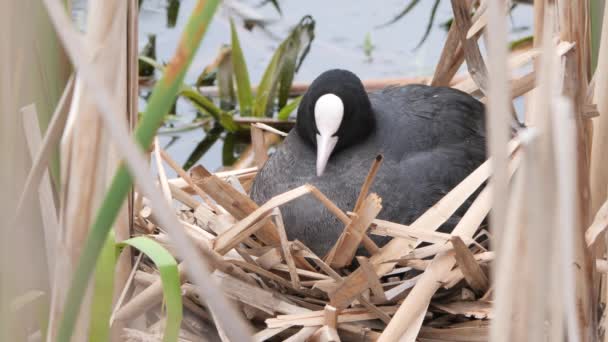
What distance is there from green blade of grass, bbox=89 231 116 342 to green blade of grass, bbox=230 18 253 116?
4.28 feet

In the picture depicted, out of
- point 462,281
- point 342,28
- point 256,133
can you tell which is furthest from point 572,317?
point 342,28

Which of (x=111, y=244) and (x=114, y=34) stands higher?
(x=114, y=34)

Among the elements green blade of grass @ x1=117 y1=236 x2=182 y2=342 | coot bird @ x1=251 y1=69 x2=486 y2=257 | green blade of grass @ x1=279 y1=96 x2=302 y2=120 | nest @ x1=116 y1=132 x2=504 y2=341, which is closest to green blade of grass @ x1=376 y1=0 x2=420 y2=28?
green blade of grass @ x1=279 y1=96 x2=302 y2=120

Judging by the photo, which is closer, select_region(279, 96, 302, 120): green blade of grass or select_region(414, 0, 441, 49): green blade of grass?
select_region(279, 96, 302, 120): green blade of grass

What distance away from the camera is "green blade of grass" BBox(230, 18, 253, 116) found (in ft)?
7.14

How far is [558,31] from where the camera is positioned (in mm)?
1320

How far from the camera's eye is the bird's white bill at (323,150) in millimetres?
1539

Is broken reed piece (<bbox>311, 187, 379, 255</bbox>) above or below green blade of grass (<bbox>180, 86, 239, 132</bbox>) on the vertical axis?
below

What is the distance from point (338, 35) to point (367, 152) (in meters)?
1.02

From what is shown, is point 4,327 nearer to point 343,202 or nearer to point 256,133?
point 343,202

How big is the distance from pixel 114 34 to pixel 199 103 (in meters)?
1.48

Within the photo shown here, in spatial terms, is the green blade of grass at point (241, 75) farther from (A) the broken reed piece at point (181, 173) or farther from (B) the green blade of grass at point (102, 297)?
(B) the green blade of grass at point (102, 297)

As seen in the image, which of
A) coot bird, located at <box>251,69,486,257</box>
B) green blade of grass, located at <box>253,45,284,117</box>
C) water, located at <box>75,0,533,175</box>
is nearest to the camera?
coot bird, located at <box>251,69,486,257</box>

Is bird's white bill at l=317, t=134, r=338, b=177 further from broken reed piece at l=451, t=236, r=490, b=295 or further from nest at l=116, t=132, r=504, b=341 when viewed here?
broken reed piece at l=451, t=236, r=490, b=295
